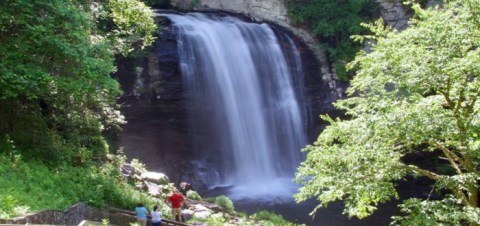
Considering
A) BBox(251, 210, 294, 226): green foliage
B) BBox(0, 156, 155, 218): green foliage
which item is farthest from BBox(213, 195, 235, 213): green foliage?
BBox(0, 156, 155, 218): green foliage

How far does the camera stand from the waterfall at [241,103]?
26906 millimetres

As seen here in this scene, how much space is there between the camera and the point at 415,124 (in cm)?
941

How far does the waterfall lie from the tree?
1518 cm

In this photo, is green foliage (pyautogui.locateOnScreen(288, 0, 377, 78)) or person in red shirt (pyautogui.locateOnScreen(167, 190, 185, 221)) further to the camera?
green foliage (pyautogui.locateOnScreen(288, 0, 377, 78))

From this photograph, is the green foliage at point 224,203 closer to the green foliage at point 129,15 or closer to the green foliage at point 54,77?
the green foliage at point 54,77

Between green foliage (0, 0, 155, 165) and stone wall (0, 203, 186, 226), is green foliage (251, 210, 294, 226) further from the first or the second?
green foliage (0, 0, 155, 165)

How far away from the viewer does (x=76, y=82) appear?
13.4 m

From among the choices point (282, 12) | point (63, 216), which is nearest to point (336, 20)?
point (282, 12)

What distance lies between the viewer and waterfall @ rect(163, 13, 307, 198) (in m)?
26.9

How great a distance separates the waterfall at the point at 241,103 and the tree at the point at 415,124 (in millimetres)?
15177

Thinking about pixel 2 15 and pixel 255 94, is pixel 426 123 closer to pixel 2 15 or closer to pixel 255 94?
pixel 2 15

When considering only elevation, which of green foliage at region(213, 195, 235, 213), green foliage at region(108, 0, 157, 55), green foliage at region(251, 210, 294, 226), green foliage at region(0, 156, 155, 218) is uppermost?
green foliage at region(108, 0, 157, 55)

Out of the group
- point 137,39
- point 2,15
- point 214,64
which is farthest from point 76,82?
point 214,64

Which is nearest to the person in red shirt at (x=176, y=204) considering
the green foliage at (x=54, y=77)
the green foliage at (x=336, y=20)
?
the green foliage at (x=54, y=77)
